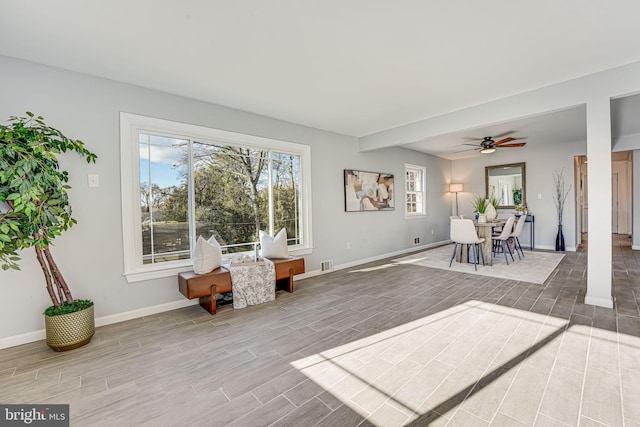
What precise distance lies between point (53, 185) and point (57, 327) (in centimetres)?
118

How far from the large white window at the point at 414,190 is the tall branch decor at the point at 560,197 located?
2.97 m

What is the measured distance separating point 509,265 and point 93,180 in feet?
20.5

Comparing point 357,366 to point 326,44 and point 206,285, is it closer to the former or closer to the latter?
point 206,285

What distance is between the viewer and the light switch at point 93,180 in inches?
110

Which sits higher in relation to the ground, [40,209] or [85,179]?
[85,179]

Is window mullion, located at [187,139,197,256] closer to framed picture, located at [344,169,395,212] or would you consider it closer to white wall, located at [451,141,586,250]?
framed picture, located at [344,169,395,212]

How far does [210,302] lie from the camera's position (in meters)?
3.16

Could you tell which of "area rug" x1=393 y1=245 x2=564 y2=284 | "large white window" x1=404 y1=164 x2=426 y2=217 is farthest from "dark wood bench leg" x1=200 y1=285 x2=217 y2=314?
"large white window" x1=404 y1=164 x2=426 y2=217

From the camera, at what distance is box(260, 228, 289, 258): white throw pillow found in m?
3.92

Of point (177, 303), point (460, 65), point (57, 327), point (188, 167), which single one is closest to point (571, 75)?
point (460, 65)

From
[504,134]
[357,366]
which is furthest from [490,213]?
[357,366]

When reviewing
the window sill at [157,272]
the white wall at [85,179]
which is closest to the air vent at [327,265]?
the window sill at [157,272]

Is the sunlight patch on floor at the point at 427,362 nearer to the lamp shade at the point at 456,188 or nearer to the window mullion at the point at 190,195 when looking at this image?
the window mullion at the point at 190,195

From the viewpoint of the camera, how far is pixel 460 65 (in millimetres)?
2762
